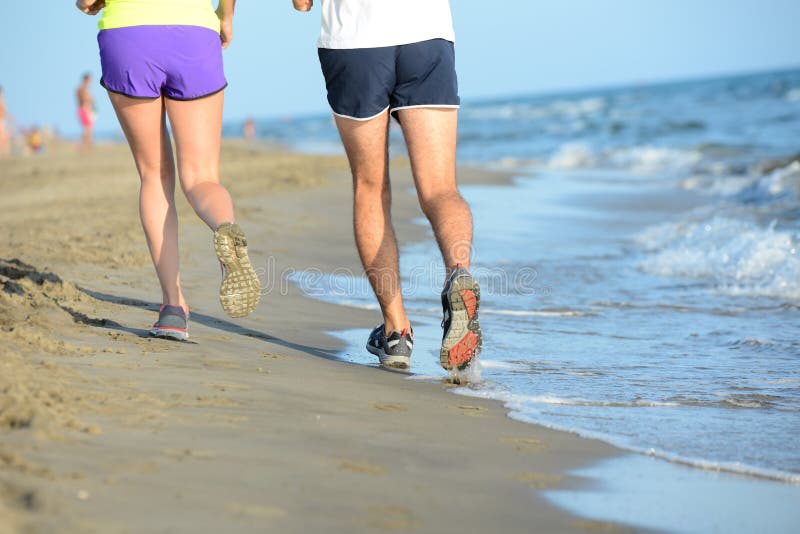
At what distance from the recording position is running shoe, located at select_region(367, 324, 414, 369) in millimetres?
3646

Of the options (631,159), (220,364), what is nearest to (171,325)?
(220,364)

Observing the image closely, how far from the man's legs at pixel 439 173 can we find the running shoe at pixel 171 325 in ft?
3.22

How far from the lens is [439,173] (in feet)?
11.6

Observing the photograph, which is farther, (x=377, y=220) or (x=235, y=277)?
(x=377, y=220)

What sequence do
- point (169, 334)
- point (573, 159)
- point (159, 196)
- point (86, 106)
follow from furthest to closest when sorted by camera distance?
point (86, 106), point (573, 159), point (159, 196), point (169, 334)

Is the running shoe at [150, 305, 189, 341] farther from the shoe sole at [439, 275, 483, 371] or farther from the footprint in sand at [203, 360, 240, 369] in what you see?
the shoe sole at [439, 275, 483, 371]

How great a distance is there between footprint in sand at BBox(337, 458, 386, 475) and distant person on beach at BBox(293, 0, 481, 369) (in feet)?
3.23

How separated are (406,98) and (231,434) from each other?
4.99 ft

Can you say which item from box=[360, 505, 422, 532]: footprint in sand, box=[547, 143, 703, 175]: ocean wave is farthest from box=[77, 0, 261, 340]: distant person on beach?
box=[547, 143, 703, 175]: ocean wave

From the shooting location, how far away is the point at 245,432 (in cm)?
246

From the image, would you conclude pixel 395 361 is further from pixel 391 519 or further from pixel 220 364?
pixel 391 519

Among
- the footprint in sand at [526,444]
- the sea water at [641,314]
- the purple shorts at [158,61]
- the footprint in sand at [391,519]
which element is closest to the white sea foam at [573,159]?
the sea water at [641,314]

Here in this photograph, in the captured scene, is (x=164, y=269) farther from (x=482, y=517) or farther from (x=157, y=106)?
(x=482, y=517)

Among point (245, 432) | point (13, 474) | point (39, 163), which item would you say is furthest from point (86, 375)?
point (39, 163)
